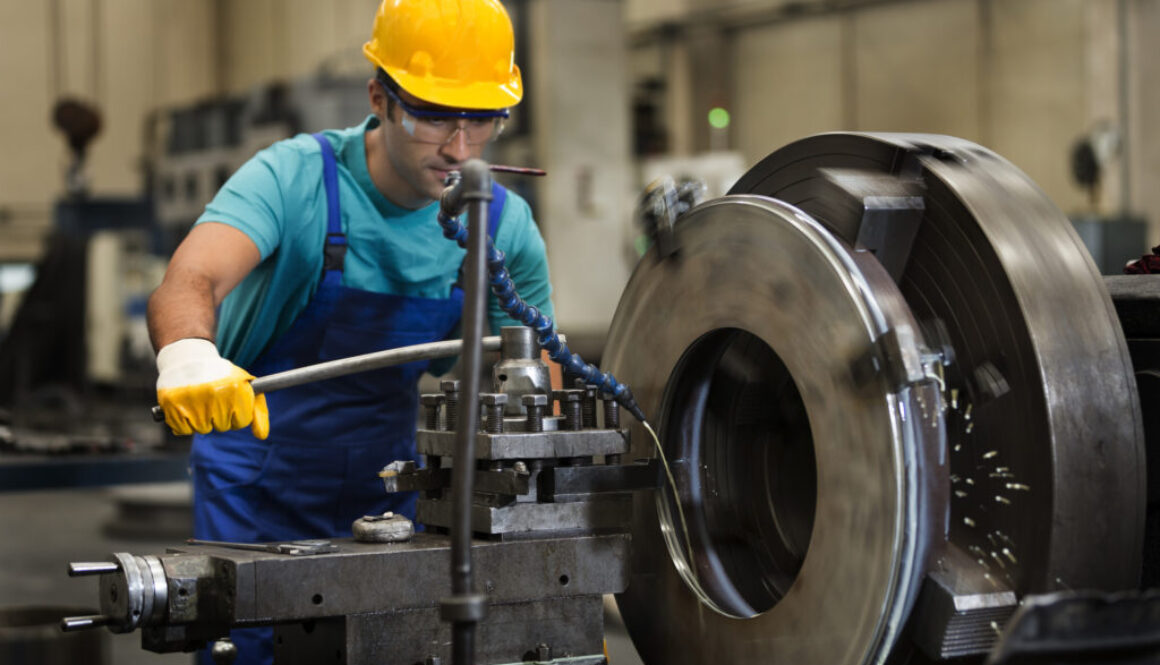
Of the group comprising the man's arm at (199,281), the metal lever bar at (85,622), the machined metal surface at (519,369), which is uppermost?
the man's arm at (199,281)

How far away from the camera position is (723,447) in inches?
45.1

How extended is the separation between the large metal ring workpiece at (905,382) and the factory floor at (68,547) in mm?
1676

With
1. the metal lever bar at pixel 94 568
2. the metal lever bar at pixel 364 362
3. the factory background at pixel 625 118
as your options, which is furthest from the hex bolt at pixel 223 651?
the factory background at pixel 625 118

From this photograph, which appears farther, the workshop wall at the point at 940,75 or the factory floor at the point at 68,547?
the workshop wall at the point at 940,75

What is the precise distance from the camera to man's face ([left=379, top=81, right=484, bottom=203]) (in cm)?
145

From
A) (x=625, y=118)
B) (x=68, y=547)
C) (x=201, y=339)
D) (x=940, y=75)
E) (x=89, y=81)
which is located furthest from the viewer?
(x=89, y=81)

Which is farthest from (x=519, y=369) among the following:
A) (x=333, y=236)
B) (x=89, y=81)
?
(x=89, y=81)

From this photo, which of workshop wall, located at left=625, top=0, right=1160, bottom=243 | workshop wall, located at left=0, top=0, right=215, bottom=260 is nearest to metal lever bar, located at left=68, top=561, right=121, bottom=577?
workshop wall, located at left=625, top=0, right=1160, bottom=243

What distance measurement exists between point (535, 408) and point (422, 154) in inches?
21.7

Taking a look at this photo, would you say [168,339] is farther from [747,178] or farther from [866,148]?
[866,148]

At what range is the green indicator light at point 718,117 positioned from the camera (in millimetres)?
7773

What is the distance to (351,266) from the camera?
60.7 inches

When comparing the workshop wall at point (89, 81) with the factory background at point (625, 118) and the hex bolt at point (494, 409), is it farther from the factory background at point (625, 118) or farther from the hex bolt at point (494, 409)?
the hex bolt at point (494, 409)

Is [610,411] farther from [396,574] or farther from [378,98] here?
[378,98]
